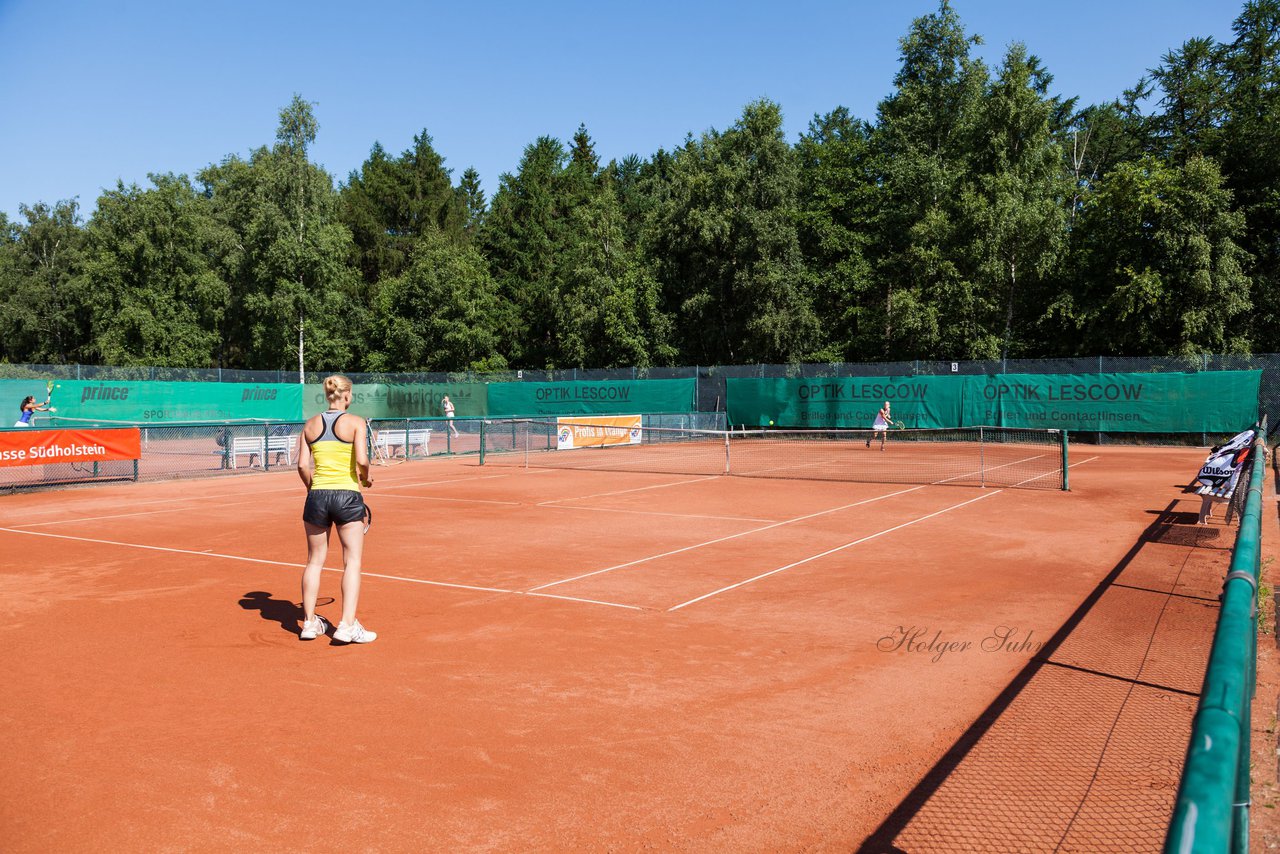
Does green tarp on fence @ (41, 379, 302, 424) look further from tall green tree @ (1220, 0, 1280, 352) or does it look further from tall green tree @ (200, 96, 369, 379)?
tall green tree @ (1220, 0, 1280, 352)

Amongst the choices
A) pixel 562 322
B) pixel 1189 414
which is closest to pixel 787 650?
pixel 1189 414

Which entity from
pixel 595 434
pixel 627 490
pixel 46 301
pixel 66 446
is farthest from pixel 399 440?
pixel 46 301

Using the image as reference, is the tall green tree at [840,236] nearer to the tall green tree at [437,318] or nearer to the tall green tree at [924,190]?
the tall green tree at [924,190]

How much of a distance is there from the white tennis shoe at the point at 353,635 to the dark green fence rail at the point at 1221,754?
588 centimetres

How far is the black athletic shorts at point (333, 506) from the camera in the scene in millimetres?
6805

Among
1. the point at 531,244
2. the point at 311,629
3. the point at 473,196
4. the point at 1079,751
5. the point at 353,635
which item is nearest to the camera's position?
the point at 1079,751

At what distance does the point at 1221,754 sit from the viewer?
1.73m

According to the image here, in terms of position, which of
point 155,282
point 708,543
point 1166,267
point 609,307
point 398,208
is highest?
point 398,208

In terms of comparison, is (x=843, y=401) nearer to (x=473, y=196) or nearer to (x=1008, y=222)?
(x=1008, y=222)

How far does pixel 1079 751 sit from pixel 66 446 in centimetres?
2022

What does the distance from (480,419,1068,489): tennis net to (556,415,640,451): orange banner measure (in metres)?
0.10

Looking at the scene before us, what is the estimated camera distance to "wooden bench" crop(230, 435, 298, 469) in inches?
919

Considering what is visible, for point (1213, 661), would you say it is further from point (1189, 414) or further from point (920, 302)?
point (920, 302)

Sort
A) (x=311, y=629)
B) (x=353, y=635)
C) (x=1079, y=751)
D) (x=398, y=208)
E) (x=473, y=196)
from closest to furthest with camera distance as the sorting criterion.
A: (x=1079, y=751), (x=353, y=635), (x=311, y=629), (x=398, y=208), (x=473, y=196)
